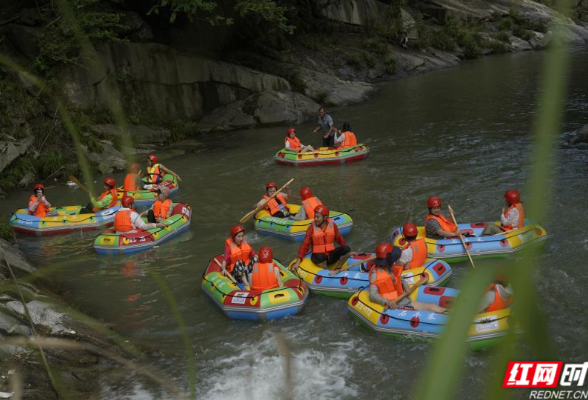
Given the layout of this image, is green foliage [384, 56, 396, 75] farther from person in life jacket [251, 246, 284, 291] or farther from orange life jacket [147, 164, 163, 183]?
person in life jacket [251, 246, 284, 291]

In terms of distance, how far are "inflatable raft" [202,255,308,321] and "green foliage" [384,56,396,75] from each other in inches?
1041

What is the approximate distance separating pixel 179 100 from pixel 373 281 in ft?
58.1

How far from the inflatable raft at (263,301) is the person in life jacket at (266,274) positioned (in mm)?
181

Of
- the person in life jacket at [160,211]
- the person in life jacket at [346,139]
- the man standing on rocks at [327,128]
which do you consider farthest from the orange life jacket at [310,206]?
the man standing on rocks at [327,128]

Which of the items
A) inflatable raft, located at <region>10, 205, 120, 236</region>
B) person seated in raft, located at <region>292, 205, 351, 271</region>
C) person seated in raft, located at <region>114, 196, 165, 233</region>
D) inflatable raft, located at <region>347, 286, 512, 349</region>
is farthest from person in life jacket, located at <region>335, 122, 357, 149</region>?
inflatable raft, located at <region>347, 286, 512, 349</region>

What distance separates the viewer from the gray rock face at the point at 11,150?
58.2 ft

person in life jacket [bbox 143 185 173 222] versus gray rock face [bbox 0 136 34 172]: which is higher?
person in life jacket [bbox 143 185 173 222]

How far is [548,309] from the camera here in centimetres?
875

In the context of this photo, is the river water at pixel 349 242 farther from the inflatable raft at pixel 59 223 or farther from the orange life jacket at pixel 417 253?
the orange life jacket at pixel 417 253

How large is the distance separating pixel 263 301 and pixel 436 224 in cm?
375

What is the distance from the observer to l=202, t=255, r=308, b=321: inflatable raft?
916 centimetres

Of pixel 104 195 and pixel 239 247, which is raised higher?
pixel 239 247

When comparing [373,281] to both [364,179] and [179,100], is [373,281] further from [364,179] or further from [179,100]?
[179,100]

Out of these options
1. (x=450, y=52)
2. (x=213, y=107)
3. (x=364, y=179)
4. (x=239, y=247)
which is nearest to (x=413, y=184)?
(x=364, y=179)
